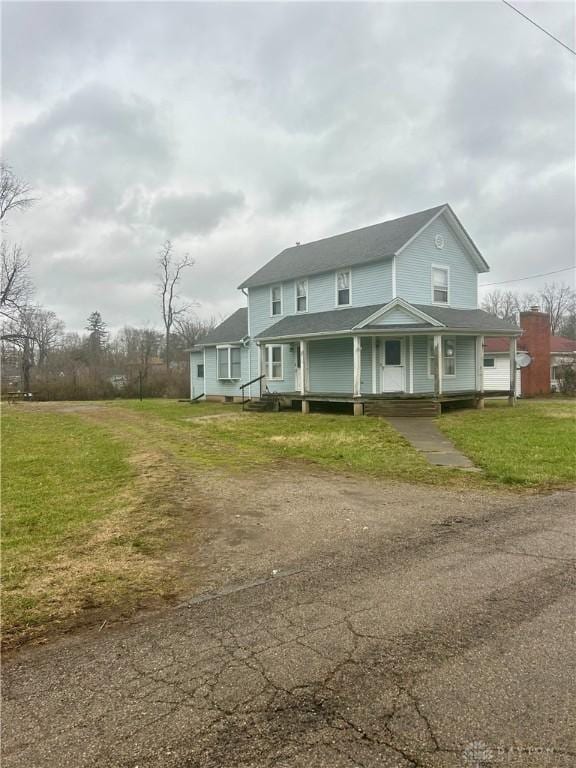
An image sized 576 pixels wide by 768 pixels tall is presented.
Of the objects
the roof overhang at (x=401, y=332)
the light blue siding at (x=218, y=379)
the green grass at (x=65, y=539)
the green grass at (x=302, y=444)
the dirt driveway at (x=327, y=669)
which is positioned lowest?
the dirt driveway at (x=327, y=669)

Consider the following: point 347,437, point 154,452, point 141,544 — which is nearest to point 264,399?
point 347,437

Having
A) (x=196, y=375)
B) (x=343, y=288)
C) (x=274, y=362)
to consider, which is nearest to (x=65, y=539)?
(x=343, y=288)

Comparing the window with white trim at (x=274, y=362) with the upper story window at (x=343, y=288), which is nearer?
the upper story window at (x=343, y=288)

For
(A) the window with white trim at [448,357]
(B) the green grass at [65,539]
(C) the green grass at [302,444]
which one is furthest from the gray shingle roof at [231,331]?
(B) the green grass at [65,539]

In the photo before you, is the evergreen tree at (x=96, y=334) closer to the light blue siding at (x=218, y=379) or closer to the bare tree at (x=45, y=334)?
the bare tree at (x=45, y=334)

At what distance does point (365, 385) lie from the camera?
793 inches

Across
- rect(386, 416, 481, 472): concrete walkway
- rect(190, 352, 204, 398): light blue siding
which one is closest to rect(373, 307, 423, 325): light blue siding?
rect(386, 416, 481, 472): concrete walkway

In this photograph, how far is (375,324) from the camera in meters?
18.4

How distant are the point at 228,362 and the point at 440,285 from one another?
37.9 ft

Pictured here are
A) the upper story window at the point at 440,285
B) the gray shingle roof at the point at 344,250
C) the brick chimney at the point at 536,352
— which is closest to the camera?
the gray shingle roof at the point at 344,250

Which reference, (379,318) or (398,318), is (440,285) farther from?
(379,318)

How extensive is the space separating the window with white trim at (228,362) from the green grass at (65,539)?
15996 millimetres

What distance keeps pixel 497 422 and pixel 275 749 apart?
1507 cm

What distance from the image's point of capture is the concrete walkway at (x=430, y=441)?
10.1 meters
